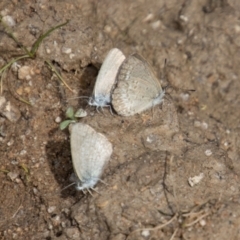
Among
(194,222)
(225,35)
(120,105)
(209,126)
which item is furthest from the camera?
(225,35)

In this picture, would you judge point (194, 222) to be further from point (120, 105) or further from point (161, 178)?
point (120, 105)

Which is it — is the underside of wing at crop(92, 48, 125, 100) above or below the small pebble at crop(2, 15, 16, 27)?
below

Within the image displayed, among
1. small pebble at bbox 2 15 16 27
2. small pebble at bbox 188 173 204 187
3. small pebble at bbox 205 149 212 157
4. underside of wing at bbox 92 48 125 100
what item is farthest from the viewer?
small pebble at bbox 2 15 16 27

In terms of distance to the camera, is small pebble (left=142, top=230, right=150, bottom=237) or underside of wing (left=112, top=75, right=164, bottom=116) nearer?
small pebble (left=142, top=230, right=150, bottom=237)

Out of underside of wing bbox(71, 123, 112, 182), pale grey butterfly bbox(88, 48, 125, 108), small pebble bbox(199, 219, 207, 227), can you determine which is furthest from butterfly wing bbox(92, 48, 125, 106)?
small pebble bbox(199, 219, 207, 227)

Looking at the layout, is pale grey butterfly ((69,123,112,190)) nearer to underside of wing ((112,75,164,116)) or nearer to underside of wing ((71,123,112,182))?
underside of wing ((71,123,112,182))

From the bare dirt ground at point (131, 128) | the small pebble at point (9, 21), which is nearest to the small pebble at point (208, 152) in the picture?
the bare dirt ground at point (131, 128)

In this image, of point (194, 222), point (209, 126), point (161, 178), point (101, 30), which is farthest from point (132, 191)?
point (101, 30)
